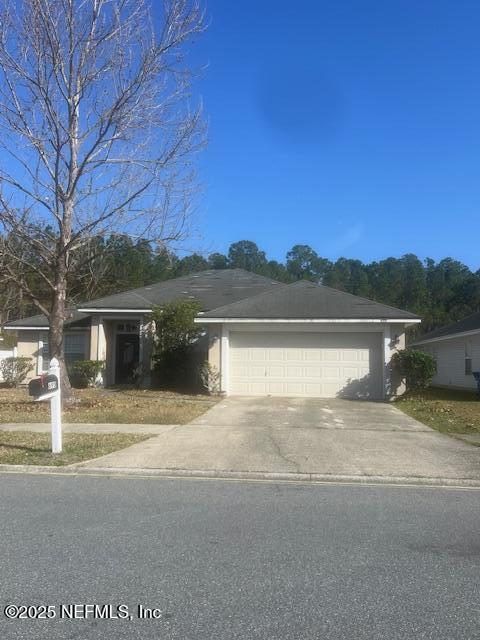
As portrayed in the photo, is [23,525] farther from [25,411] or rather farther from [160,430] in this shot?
[25,411]

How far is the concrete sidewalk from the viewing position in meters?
12.2

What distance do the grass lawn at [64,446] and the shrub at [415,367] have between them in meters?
10.5

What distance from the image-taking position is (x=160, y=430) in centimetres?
1237

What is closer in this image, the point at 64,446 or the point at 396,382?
the point at 64,446

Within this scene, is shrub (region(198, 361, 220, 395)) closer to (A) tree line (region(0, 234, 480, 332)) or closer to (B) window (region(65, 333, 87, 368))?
(B) window (region(65, 333, 87, 368))

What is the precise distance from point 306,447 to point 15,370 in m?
18.1

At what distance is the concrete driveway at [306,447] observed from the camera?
8867mm

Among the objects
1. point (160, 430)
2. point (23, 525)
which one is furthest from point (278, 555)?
point (160, 430)

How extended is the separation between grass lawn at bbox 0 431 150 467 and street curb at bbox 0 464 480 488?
25 centimetres

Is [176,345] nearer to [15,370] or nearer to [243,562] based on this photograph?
[15,370]

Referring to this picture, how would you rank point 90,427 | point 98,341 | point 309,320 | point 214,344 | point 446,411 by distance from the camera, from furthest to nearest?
point 98,341 → point 214,344 → point 309,320 → point 446,411 → point 90,427

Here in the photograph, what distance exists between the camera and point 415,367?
18.9 meters

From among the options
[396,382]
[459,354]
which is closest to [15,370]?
[396,382]

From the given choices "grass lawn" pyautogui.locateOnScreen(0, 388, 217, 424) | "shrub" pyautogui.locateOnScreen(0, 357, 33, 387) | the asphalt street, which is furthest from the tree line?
the asphalt street
